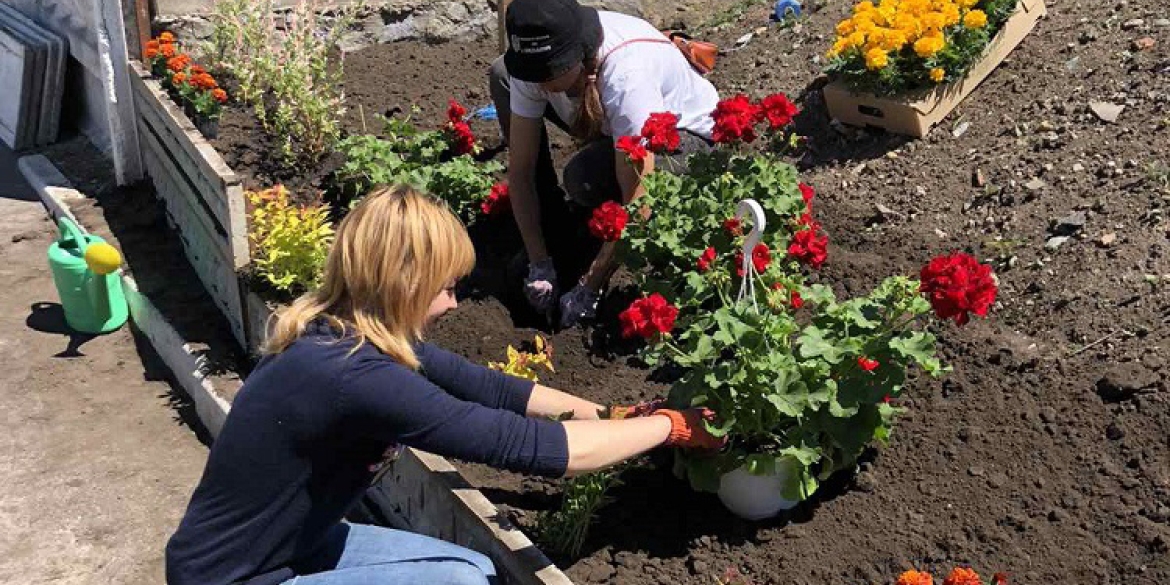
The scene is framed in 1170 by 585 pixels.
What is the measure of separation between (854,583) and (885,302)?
0.78 m

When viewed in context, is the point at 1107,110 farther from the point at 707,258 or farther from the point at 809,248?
the point at 707,258

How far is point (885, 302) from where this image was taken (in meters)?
3.64

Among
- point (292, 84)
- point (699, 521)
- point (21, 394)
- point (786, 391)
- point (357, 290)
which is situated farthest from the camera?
point (292, 84)

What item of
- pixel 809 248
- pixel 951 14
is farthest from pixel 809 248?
pixel 951 14

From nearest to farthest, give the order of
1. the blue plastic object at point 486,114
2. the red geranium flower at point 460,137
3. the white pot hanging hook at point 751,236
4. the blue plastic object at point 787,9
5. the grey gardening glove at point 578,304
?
the white pot hanging hook at point 751,236
the grey gardening glove at point 578,304
the red geranium flower at point 460,137
the blue plastic object at point 486,114
the blue plastic object at point 787,9

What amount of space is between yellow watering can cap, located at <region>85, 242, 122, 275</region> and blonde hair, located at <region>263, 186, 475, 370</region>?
8.90ft

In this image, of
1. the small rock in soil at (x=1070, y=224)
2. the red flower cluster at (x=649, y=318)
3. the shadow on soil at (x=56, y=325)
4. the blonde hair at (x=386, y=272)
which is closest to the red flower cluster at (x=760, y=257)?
the red flower cluster at (x=649, y=318)

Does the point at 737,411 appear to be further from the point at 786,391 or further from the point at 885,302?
the point at 885,302

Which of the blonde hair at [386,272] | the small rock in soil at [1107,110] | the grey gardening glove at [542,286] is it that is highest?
the blonde hair at [386,272]

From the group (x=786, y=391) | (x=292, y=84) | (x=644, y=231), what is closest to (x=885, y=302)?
(x=786, y=391)

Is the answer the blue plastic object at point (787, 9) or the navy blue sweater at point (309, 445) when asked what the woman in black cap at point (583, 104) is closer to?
the navy blue sweater at point (309, 445)

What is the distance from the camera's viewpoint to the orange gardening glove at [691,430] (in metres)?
3.53

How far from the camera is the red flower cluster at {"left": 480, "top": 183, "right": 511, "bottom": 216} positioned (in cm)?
557

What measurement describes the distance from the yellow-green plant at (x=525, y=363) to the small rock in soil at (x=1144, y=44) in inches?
117
